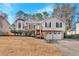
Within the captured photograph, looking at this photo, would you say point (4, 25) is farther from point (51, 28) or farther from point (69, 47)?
point (69, 47)

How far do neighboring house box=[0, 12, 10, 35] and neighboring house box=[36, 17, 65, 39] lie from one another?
0.92 ft

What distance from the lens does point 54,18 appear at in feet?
9.57

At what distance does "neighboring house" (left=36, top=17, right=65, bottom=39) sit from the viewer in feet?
9.54

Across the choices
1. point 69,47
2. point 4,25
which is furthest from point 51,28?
point 4,25

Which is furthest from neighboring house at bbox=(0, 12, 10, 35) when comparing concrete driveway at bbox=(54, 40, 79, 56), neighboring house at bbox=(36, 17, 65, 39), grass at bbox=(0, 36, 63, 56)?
concrete driveway at bbox=(54, 40, 79, 56)

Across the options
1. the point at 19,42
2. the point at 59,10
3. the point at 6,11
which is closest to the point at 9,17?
the point at 6,11

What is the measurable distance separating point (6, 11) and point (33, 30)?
307 mm

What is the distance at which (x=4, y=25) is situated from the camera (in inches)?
114

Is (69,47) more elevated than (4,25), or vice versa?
(4,25)

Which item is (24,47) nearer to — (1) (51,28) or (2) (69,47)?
(1) (51,28)

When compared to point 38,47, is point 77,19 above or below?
above

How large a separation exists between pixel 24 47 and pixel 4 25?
28 centimetres

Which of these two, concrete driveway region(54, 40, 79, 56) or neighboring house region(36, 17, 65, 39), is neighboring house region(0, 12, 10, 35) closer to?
neighboring house region(36, 17, 65, 39)

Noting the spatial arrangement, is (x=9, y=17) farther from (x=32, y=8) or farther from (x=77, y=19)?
(x=77, y=19)
